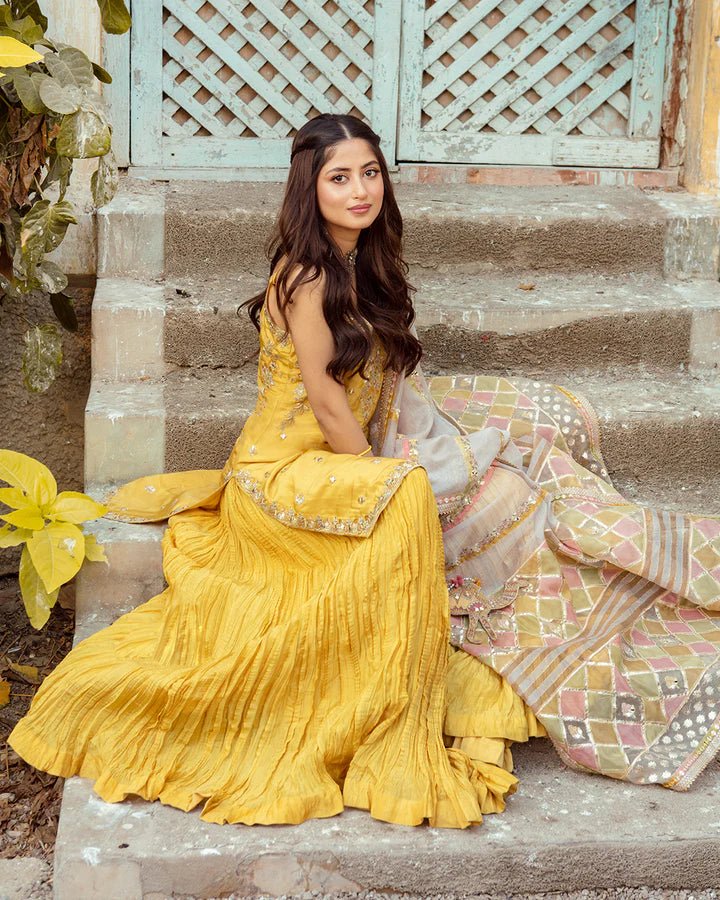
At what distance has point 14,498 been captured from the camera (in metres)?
2.99

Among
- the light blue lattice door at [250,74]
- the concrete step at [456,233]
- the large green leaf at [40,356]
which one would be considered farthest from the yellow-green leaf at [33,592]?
the light blue lattice door at [250,74]

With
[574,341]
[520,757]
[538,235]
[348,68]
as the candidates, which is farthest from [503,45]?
[520,757]

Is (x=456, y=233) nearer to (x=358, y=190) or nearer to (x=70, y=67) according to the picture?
(x=358, y=190)

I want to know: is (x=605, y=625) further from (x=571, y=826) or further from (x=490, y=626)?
(x=571, y=826)

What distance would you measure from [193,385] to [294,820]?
1647 mm

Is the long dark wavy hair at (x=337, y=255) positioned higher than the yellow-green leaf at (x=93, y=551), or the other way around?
the long dark wavy hair at (x=337, y=255)

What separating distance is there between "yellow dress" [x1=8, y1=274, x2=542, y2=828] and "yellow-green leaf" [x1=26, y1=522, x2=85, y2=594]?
0.70ft

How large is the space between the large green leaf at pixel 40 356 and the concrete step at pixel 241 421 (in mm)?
160

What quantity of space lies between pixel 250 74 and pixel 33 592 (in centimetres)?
231

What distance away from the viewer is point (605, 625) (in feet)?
9.57

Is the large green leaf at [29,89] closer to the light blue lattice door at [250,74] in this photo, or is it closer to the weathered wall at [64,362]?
the weathered wall at [64,362]

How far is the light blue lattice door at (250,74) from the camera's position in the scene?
4.43 metres

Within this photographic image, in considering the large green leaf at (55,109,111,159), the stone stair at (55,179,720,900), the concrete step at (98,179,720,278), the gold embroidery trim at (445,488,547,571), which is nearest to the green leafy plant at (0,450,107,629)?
the stone stair at (55,179,720,900)

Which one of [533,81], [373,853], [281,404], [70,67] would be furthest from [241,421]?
[533,81]
